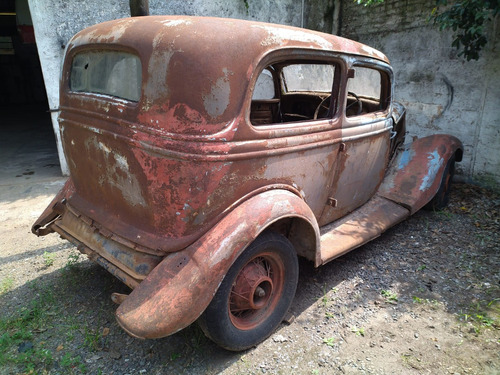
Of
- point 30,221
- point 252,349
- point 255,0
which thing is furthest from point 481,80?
point 30,221

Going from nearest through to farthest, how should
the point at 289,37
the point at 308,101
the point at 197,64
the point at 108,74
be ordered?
the point at 197,64 → the point at 289,37 → the point at 108,74 → the point at 308,101

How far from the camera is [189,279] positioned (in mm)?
1860

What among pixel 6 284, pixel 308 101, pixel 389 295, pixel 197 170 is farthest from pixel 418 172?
pixel 6 284

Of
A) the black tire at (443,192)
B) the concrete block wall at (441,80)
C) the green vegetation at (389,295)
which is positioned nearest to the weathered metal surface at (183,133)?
the green vegetation at (389,295)

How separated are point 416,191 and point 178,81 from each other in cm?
279

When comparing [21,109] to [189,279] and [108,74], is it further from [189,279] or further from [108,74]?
[189,279]

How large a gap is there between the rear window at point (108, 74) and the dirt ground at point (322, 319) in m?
1.55

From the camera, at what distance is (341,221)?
317cm

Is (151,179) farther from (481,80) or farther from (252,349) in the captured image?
(481,80)

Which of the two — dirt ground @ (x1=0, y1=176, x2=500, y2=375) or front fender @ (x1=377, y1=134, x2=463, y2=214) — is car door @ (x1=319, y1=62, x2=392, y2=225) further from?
dirt ground @ (x1=0, y1=176, x2=500, y2=375)

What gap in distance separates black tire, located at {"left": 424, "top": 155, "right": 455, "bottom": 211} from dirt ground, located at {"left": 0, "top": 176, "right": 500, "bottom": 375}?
522 millimetres

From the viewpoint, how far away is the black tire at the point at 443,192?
4.09 metres

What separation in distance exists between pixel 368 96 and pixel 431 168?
104 cm

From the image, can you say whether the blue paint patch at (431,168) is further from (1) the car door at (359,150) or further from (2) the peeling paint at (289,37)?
(2) the peeling paint at (289,37)
